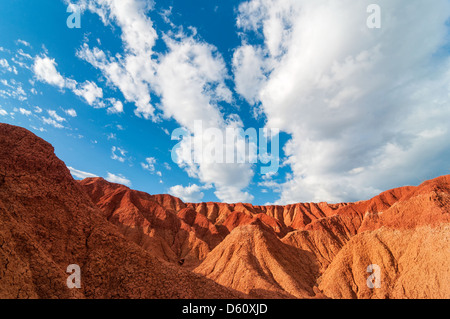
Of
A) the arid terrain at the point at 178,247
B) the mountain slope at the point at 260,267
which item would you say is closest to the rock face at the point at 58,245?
the arid terrain at the point at 178,247

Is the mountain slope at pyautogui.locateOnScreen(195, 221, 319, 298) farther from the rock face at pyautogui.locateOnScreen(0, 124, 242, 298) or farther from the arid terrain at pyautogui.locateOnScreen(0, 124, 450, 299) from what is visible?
the rock face at pyautogui.locateOnScreen(0, 124, 242, 298)

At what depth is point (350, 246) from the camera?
42.2 metres

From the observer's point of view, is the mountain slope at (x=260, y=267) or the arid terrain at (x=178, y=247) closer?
the arid terrain at (x=178, y=247)

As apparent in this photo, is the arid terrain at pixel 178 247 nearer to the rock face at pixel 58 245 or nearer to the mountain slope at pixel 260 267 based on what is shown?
the rock face at pixel 58 245

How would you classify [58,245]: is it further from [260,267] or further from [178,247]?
[178,247]

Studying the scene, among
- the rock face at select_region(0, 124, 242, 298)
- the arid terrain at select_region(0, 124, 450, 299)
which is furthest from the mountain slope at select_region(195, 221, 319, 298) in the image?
the rock face at select_region(0, 124, 242, 298)

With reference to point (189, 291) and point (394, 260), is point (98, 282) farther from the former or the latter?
point (394, 260)

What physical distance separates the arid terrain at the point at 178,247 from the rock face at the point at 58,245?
0.07 metres

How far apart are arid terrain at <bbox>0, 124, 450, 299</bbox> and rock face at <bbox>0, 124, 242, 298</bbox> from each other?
7cm

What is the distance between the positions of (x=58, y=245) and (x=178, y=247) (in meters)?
59.1

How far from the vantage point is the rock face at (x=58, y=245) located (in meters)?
11.3
